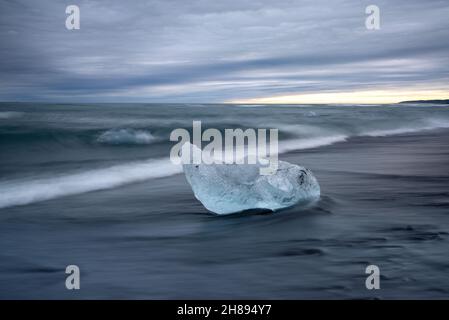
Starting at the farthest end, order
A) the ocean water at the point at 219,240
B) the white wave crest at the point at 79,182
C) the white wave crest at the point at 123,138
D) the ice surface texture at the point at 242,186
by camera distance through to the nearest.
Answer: the white wave crest at the point at 123,138 → the white wave crest at the point at 79,182 → the ice surface texture at the point at 242,186 → the ocean water at the point at 219,240

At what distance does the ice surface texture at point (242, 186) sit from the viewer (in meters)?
6.50

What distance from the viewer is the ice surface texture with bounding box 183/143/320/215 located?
6.50m

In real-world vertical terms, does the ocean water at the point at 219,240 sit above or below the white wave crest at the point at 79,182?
below

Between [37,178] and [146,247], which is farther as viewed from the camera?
[37,178]

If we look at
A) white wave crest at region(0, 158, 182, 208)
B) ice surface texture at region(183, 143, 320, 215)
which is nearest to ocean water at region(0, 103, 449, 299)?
white wave crest at region(0, 158, 182, 208)

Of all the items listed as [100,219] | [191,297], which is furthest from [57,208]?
[191,297]

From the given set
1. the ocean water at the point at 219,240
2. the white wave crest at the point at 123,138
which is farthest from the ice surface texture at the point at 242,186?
the white wave crest at the point at 123,138

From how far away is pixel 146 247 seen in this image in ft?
17.5

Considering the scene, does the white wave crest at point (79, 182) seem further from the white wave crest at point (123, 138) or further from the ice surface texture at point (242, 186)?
the white wave crest at point (123, 138)

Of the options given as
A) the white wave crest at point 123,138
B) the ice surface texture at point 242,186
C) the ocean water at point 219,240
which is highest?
the white wave crest at point 123,138
